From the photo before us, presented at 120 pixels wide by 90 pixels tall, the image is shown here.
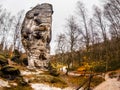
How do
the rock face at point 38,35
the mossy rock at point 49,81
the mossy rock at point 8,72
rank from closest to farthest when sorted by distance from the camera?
the mossy rock at point 8,72, the mossy rock at point 49,81, the rock face at point 38,35

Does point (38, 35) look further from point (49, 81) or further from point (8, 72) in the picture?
point (8, 72)

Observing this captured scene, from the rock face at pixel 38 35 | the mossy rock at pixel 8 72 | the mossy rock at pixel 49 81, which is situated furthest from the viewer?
the rock face at pixel 38 35

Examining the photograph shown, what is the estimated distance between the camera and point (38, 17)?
157 feet

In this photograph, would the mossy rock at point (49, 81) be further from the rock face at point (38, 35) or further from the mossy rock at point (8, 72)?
the rock face at point (38, 35)

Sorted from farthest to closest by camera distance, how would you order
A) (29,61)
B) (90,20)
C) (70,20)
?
(90,20)
(70,20)
(29,61)

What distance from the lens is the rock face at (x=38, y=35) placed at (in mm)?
43853

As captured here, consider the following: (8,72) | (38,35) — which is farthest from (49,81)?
(38,35)

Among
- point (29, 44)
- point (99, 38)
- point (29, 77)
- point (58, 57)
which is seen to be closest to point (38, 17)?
point (29, 44)

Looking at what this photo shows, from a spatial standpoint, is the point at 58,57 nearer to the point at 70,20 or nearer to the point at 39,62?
the point at 70,20

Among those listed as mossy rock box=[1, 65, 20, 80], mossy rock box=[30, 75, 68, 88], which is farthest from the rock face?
mossy rock box=[1, 65, 20, 80]

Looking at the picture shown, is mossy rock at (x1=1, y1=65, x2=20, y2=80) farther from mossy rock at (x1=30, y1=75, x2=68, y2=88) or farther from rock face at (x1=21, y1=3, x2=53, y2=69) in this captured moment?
rock face at (x1=21, y1=3, x2=53, y2=69)

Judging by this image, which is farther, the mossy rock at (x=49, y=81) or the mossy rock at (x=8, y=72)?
the mossy rock at (x=49, y=81)

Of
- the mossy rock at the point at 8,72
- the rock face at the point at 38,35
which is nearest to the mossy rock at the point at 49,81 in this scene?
the mossy rock at the point at 8,72

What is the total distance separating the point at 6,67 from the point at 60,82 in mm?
8124
